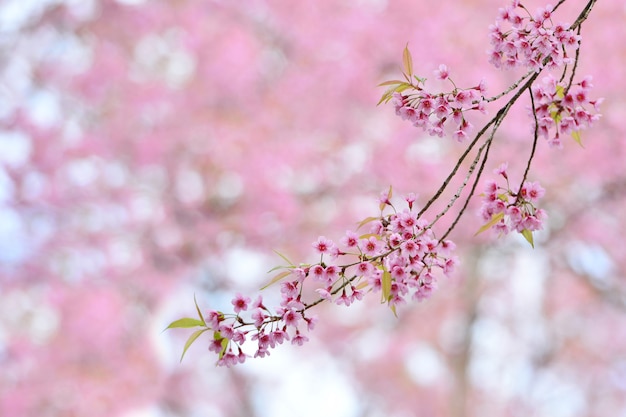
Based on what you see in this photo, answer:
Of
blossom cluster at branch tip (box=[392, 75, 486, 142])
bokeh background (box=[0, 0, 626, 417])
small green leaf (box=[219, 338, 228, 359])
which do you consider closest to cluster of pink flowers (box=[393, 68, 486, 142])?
blossom cluster at branch tip (box=[392, 75, 486, 142])

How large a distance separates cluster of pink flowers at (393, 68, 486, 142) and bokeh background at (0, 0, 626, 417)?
4.03 meters

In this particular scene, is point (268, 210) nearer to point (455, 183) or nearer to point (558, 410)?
point (455, 183)

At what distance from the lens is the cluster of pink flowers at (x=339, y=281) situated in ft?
4.59

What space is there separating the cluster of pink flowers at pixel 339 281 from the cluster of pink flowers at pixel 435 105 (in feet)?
0.51

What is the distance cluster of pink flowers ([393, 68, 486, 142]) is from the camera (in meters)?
1.49

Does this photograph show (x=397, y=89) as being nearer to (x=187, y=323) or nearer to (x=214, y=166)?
(x=187, y=323)

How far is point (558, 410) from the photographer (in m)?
12.4

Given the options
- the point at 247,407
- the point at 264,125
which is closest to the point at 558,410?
the point at 247,407

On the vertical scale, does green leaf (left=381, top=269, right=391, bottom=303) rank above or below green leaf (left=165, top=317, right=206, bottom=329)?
above

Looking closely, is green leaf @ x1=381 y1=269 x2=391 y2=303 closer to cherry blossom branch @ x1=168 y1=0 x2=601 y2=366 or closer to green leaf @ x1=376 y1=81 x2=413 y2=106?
cherry blossom branch @ x1=168 y1=0 x2=601 y2=366

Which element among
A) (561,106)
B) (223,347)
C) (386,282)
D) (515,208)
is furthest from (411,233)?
(561,106)

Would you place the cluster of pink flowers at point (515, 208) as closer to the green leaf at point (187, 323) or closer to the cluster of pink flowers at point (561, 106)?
the cluster of pink flowers at point (561, 106)

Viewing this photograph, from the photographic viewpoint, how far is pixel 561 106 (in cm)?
170

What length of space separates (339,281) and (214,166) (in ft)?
20.7
